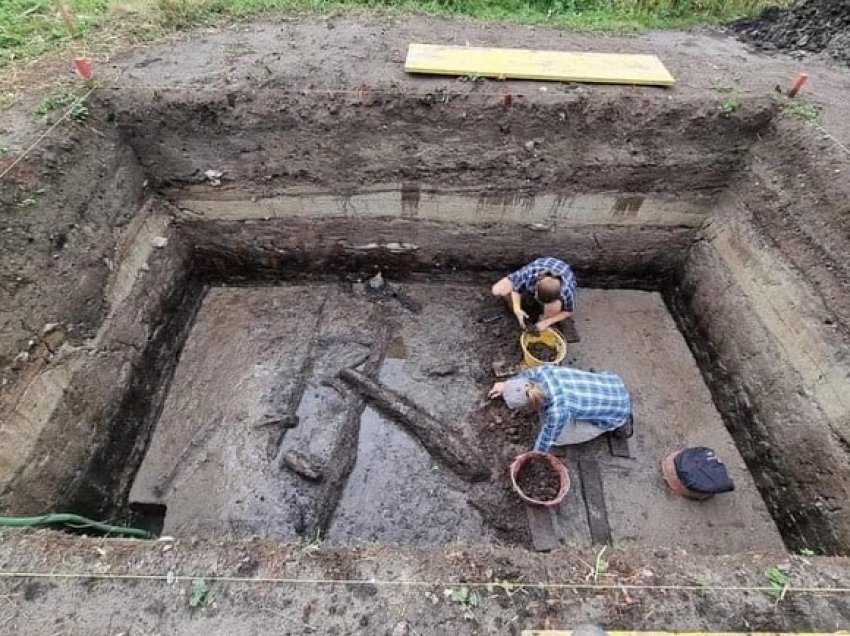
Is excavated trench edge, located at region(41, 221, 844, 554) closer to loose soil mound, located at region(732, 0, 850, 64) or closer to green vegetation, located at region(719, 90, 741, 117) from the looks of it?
green vegetation, located at region(719, 90, 741, 117)

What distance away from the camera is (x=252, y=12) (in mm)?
5789

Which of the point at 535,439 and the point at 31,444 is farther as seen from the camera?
the point at 535,439

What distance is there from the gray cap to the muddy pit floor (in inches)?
10.3

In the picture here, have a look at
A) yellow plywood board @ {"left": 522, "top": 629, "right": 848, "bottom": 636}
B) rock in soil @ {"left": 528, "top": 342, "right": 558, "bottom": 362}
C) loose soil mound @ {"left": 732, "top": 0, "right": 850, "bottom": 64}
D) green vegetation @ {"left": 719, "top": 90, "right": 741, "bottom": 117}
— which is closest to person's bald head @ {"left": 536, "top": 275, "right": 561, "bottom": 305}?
rock in soil @ {"left": 528, "top": 342, "right": 558, "bottom": 362}

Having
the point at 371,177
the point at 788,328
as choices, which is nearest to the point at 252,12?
the point at 371,177

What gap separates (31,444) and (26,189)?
70.8 inches

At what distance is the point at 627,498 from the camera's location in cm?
405

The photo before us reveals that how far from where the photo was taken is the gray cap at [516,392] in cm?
406

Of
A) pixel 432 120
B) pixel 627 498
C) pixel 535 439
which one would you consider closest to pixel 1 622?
pixel 535 439

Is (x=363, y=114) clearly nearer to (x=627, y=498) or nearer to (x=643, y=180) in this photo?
(x=643, y=180)

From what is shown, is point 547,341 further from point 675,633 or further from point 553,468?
point 675,633

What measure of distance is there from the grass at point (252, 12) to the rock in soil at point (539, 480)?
5.09m

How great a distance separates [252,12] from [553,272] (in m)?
4.65

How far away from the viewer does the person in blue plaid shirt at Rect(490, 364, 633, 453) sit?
367cm
